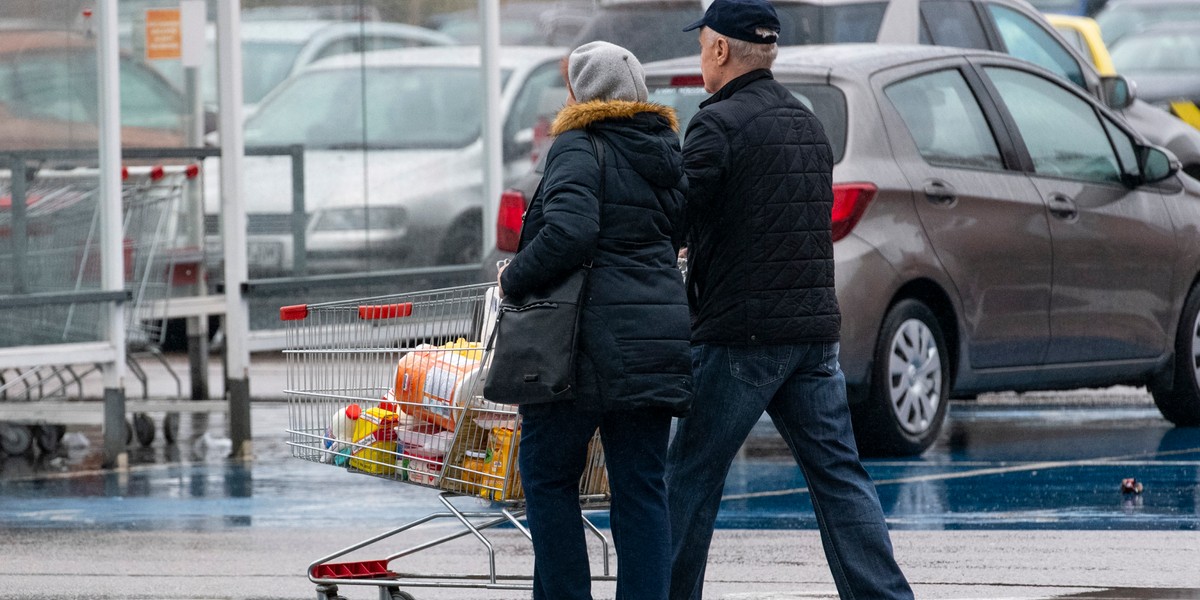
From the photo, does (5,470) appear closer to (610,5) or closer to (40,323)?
(40,323)

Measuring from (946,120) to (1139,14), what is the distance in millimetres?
19687

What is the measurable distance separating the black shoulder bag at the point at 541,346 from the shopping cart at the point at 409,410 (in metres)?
0.34

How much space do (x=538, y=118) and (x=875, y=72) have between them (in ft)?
15.9

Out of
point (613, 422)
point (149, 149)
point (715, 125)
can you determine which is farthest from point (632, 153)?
point (149, 149)

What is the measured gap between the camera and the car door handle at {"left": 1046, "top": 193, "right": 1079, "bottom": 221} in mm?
9625

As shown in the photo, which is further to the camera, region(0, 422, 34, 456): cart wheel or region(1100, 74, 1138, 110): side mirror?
region(1100, 74, 1138, 110): side mirror

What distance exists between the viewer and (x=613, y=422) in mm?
5215

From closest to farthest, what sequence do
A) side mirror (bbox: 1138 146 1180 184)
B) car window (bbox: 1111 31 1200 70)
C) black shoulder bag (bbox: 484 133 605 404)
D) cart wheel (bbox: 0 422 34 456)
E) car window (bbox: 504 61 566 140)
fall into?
black shoulder bag (bbox: 484 133 605 404), side mirror (bbox: 1138 146 1180 184), cart wheel (bbox: 0 422 34 456), car window (bbox: 504 61 566 140), car window (bbox: 1111 31 1200 70)

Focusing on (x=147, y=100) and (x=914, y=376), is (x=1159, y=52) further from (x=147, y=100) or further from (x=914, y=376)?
(x=914, y=376)

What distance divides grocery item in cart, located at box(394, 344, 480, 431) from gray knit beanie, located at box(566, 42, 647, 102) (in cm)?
81

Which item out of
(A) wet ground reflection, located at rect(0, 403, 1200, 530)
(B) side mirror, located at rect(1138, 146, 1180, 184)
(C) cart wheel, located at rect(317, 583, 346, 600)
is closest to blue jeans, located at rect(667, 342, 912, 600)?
(C) cart wheel, located at rect(317, 583, 346, 600)

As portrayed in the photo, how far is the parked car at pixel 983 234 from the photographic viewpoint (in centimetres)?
892

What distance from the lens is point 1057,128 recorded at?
10031mm

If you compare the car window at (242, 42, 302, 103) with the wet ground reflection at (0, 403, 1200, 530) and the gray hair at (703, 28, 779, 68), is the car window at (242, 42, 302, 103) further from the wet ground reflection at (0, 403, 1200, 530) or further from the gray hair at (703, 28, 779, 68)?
the gray hair at (703, 28, 779, 68)
